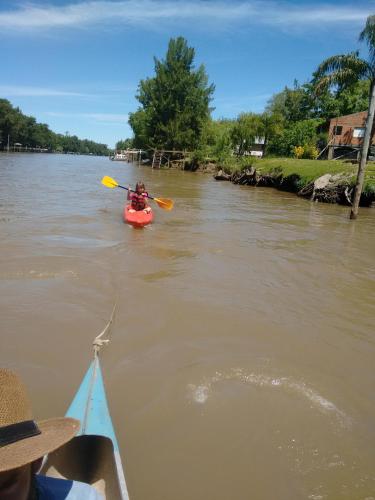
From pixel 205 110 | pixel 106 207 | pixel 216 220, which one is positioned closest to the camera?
pixel 216 220

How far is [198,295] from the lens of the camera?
6.16 meters

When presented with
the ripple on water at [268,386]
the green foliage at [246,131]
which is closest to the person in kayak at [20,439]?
the ripple on water at [268,386]

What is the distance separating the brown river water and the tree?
146ft

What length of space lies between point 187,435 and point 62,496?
1557 millimetres

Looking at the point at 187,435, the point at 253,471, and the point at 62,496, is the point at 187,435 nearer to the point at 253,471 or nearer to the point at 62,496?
the point at 253,471

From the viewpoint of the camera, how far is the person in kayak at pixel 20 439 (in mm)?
1299

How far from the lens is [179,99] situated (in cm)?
5197

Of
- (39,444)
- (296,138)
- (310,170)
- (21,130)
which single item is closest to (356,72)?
(310,170)

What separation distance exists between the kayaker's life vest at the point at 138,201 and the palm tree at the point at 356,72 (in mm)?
6960

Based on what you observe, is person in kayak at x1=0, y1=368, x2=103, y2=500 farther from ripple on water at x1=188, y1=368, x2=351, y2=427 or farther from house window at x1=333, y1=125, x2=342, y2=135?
house window at x1=333, y1=125, x2=342, y2=135

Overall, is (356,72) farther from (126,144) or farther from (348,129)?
(126,144)

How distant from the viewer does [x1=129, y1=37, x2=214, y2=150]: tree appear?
50844 millimetres

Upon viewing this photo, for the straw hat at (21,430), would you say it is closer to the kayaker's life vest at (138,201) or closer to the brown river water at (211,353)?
the brown river water at (211,353)

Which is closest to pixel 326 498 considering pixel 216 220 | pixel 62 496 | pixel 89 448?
pixel 89 448
